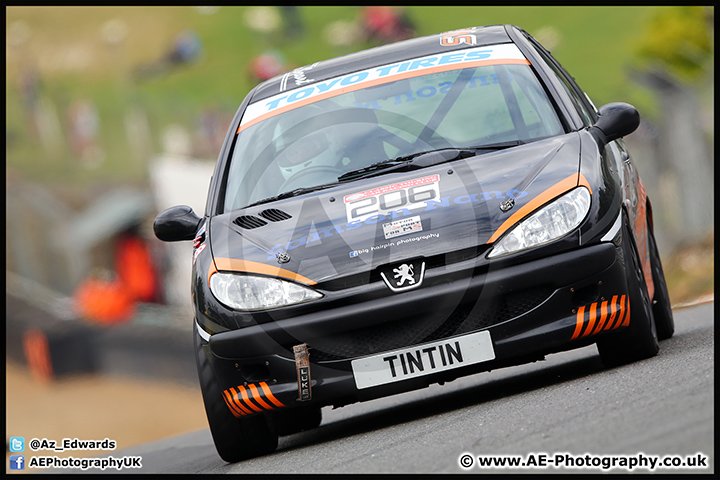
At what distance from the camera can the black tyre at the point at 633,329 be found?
4.67 metres

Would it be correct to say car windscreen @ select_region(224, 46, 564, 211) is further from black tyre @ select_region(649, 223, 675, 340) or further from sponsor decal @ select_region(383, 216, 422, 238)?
black tyre @ select_region(649, 223, 675, 340)

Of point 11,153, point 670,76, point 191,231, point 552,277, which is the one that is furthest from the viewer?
point 11,153

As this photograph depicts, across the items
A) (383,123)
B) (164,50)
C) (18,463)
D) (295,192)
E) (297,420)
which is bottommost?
(18,463)

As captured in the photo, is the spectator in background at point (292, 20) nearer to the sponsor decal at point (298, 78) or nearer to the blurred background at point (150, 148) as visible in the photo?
the blurred background at point (150, 148)

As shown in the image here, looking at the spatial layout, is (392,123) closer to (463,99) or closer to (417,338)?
(463,99)

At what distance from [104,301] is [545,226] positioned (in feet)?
87.3

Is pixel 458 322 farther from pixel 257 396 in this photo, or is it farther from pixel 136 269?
pixel 136 269

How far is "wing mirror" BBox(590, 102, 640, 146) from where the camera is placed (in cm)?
514

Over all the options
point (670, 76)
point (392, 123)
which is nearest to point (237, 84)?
point (670, 76)

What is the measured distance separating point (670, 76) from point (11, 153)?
3222 centimetres

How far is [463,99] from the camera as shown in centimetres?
Result: 551

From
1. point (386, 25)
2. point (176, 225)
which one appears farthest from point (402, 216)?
point (386, 25)

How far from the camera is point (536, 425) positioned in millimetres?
3869

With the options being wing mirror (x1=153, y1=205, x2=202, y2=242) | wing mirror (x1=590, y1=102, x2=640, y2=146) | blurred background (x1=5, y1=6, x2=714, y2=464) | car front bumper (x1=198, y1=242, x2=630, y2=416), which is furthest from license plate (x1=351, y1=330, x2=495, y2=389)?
blurred background (x1=5, y1=6, x2=714, y2=464)
